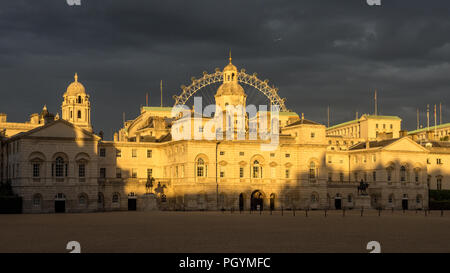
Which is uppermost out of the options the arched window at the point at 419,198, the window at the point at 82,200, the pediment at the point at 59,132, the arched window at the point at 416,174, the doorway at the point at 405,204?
the pediment at the point at 59,132

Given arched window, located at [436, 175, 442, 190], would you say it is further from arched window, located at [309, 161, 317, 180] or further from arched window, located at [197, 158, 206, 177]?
arched window, located at [197, 158, 206, 177]

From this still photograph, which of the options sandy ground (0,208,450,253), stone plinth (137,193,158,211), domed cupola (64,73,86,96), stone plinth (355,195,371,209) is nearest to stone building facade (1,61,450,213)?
stone plinth (355,195,371,209)

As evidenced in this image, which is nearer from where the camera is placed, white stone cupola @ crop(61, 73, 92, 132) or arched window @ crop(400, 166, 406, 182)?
arched window @ crop(400, 166, 406, 182)

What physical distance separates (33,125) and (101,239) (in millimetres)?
92049

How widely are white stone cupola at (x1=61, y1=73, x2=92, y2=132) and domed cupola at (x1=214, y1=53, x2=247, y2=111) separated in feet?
92.5

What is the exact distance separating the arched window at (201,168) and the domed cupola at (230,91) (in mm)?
17521

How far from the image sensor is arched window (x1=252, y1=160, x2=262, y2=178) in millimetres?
100250

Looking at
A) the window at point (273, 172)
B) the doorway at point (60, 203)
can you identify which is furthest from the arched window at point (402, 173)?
the doorway at point (60, 203)

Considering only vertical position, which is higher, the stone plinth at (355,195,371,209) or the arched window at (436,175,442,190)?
the arched window at (436,175,442,190)

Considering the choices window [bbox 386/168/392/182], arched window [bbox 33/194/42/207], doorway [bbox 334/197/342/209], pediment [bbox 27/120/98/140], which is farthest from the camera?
window [bbox 386/168/392/182]

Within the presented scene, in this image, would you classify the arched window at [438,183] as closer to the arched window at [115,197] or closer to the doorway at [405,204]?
the doorway at [405,204]

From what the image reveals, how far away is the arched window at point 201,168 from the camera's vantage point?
96.2 meters

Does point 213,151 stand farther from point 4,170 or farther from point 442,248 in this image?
point 442,248

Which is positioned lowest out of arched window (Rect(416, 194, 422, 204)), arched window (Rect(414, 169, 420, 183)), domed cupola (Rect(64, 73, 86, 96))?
arched window (Rect(416, 194, 422, 204))
